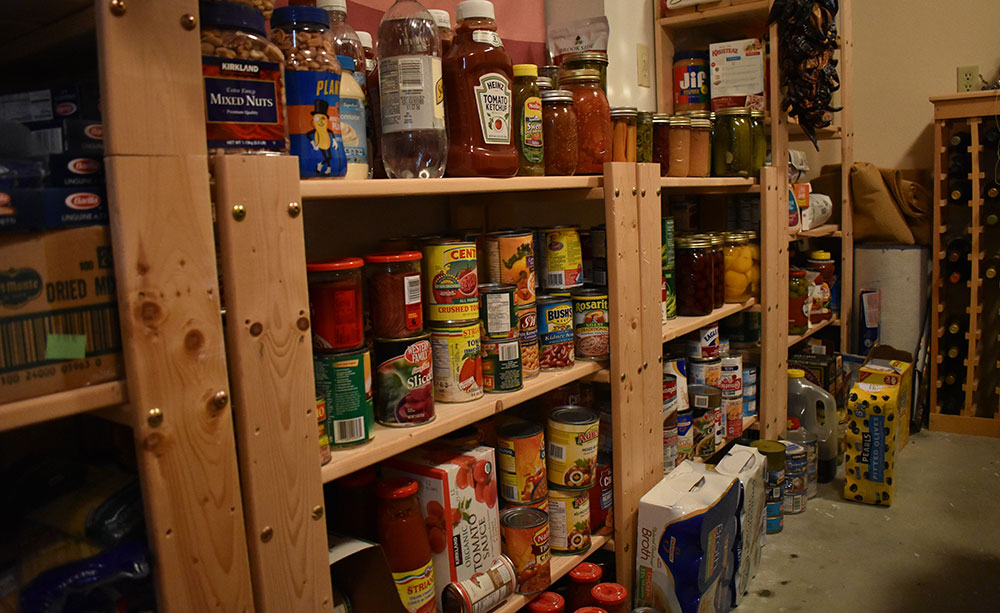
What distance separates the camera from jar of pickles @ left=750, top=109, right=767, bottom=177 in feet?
7.97

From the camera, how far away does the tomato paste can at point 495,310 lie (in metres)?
1.41

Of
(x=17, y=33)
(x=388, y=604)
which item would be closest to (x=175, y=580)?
(x=388, y=604)

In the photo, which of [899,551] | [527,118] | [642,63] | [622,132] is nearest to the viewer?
[527,118]

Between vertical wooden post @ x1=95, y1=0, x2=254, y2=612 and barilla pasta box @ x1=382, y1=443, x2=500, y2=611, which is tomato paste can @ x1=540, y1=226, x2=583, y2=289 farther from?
vertical wooden post @ x1=95, y1=0, x2=254, y2=612

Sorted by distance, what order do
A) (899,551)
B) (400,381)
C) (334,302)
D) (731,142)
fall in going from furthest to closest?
(731,142) → (899,551) → (400,381) → (334,302)

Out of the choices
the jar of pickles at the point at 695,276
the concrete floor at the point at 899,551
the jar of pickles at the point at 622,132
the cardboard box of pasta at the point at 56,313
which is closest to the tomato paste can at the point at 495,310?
the jar of pickles at the point at 622,132

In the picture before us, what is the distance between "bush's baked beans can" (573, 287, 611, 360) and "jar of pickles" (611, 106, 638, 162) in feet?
1.22

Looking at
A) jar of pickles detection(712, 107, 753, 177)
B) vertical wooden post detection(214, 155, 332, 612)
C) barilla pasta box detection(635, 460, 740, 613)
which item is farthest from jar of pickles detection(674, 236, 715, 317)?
vertical wooden post detection(214, 155, 332, 612)

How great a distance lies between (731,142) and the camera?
7.77 ft

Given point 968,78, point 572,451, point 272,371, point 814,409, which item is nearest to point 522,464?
point 572,451

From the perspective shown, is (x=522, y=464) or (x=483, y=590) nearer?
(x=483, y=590)

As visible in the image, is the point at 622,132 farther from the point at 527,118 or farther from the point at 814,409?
the point at 814,409

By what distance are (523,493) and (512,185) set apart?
2.12 feet

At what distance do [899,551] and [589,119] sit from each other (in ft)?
5.29
